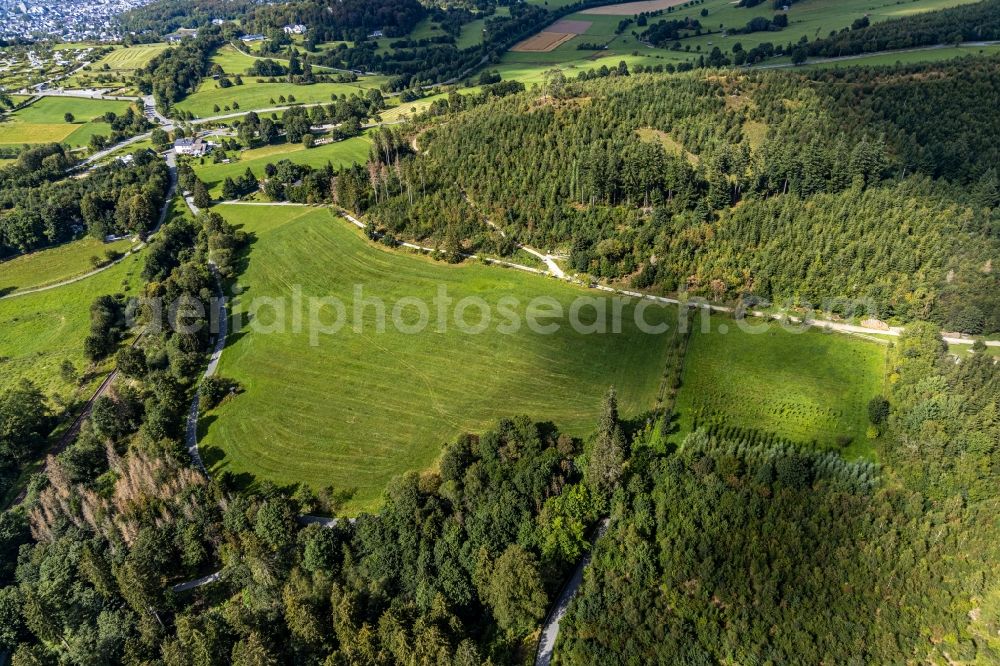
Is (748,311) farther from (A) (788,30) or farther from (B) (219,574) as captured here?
(A) (788,30)

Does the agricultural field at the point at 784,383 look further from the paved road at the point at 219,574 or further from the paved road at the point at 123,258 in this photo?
the paved road at the point at 123,258

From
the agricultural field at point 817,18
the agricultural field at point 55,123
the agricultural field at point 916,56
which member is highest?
the agricultural field at point 817,18

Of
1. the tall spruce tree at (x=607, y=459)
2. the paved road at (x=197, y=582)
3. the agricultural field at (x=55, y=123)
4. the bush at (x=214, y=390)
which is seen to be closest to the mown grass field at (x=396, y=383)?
the bush at (x=214, y=390)

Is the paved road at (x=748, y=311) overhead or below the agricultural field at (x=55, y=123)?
below

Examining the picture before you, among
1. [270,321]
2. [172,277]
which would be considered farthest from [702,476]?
[172,277]

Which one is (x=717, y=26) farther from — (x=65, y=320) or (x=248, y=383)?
(x=65, y=320)

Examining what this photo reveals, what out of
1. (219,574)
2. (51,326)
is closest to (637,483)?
(219,574)
